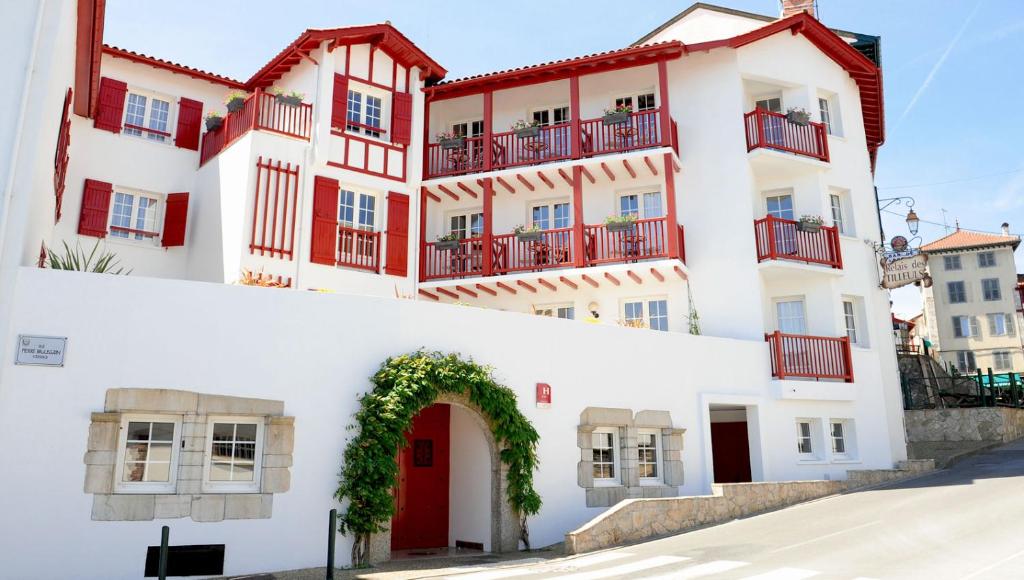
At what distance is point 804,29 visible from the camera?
1914cm

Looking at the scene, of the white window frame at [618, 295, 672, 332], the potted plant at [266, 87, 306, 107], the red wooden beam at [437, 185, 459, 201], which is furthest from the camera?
the red wooden beam at [437, 185, 459, 201]

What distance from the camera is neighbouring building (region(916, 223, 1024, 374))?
46094 millimetres

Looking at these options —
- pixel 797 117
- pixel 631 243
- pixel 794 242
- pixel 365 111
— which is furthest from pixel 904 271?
pixel 365 111

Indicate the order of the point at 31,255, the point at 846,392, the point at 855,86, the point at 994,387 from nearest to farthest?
the point at 31,255 → the point at 846,392 → the point at 855,86 → the point at 994,387

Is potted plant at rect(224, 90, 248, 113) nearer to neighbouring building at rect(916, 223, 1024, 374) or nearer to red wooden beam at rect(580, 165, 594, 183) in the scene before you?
red wooden beam at rect(580, 165, 594, 183)

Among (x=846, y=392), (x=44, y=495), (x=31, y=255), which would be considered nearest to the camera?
(x=44, y=495)

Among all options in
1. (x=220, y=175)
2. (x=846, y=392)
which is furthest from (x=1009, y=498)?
(x=220, y=175)

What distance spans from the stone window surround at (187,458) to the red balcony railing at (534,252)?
8944mm

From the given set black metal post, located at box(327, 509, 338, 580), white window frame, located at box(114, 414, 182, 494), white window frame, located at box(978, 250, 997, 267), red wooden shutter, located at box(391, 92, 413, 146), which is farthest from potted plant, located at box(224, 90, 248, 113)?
white window frame, located at box(978, 250, 997, 267)

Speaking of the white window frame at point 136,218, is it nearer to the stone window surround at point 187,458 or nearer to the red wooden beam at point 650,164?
the stone window surround at point 187,458

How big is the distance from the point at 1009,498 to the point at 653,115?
431 inches

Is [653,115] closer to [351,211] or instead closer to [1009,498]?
[351,211]

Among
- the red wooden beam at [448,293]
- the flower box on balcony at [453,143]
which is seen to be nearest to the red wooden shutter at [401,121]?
the flower box on balcony at [453,143]

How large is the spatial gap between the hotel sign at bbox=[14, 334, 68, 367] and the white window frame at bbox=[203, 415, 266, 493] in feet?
6.46
